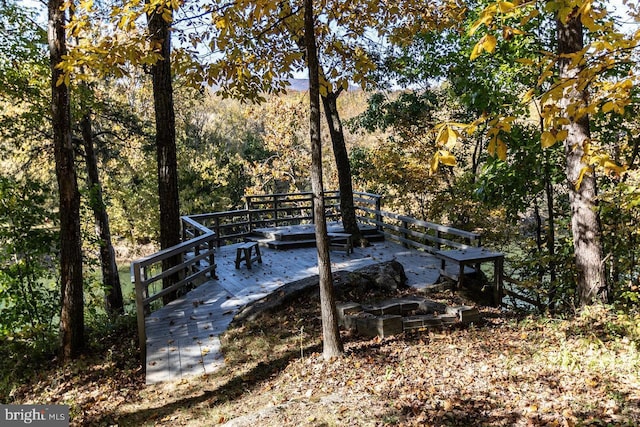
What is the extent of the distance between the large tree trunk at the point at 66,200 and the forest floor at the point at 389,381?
20.8 inches

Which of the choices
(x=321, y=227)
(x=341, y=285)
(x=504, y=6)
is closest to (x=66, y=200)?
(x=321, y=227)

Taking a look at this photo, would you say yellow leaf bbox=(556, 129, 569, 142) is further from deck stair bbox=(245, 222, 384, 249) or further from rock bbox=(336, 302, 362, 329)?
deck stair bbox=(245, 222, 384, 249)

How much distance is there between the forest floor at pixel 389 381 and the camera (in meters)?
3.82

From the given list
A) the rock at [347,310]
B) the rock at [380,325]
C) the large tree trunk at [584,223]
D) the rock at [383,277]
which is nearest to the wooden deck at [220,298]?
the rock at [383,277]

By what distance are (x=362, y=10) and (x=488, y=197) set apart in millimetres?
4662

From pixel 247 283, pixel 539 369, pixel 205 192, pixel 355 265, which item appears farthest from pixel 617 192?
pixel 205 192

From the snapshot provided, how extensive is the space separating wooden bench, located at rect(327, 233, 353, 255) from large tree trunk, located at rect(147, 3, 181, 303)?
3.95m

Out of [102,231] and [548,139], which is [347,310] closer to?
[548,139]

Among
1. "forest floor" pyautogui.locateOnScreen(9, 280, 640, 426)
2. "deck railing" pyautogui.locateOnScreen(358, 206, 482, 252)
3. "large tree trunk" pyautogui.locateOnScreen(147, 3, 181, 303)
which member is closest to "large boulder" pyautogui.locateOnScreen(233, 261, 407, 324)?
"forest floor" pyautogui.locateOnScreen(9, 280, 640, 426)

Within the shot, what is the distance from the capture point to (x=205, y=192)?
2569cm

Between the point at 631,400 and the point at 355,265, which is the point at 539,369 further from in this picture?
the point at 355,265

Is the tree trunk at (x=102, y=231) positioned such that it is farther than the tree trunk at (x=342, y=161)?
Yes

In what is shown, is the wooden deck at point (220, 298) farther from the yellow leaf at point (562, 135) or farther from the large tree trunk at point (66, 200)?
the yellow leaf at point (562, 135)

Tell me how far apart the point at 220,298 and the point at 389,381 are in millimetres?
4143
